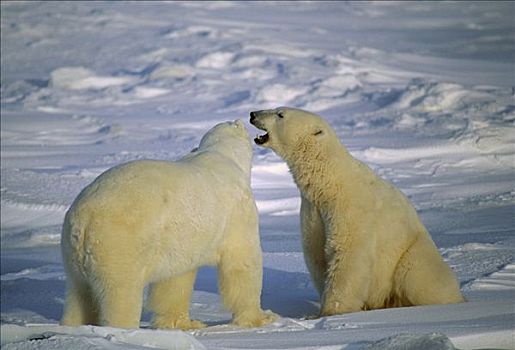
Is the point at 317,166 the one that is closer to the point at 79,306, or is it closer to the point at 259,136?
the point at 259,136

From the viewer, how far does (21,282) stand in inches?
250

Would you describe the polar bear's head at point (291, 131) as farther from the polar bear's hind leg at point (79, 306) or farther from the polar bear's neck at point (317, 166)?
the polar bear's hind leg at point (79, 306)

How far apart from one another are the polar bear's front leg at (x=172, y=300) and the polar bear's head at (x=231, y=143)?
0.66m

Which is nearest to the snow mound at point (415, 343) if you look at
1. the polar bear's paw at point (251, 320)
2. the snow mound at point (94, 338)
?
the snow mound at point (94, 338)

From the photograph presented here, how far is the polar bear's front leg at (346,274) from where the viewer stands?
15.4 feet

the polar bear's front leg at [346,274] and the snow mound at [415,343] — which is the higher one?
the snow mound at [415,343]

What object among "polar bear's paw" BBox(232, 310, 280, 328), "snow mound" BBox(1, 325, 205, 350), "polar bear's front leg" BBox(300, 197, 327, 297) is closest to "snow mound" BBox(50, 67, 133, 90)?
"polar bear's front leg" BBox(300, 197, 327, 297)

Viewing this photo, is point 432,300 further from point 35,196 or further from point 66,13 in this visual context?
point 66,13

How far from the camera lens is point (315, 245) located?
4.97 m

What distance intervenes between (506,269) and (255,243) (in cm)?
156

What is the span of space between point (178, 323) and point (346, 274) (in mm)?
876

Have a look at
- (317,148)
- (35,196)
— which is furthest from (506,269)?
(35,196)

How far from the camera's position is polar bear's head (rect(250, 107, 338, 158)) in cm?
509

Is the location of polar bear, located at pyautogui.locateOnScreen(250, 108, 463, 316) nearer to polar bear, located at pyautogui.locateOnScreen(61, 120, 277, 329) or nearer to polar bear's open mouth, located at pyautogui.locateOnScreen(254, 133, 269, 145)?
polar bear's open mouth, located at pyautogui.locateOnScreen(254, 133, 269, 145)
